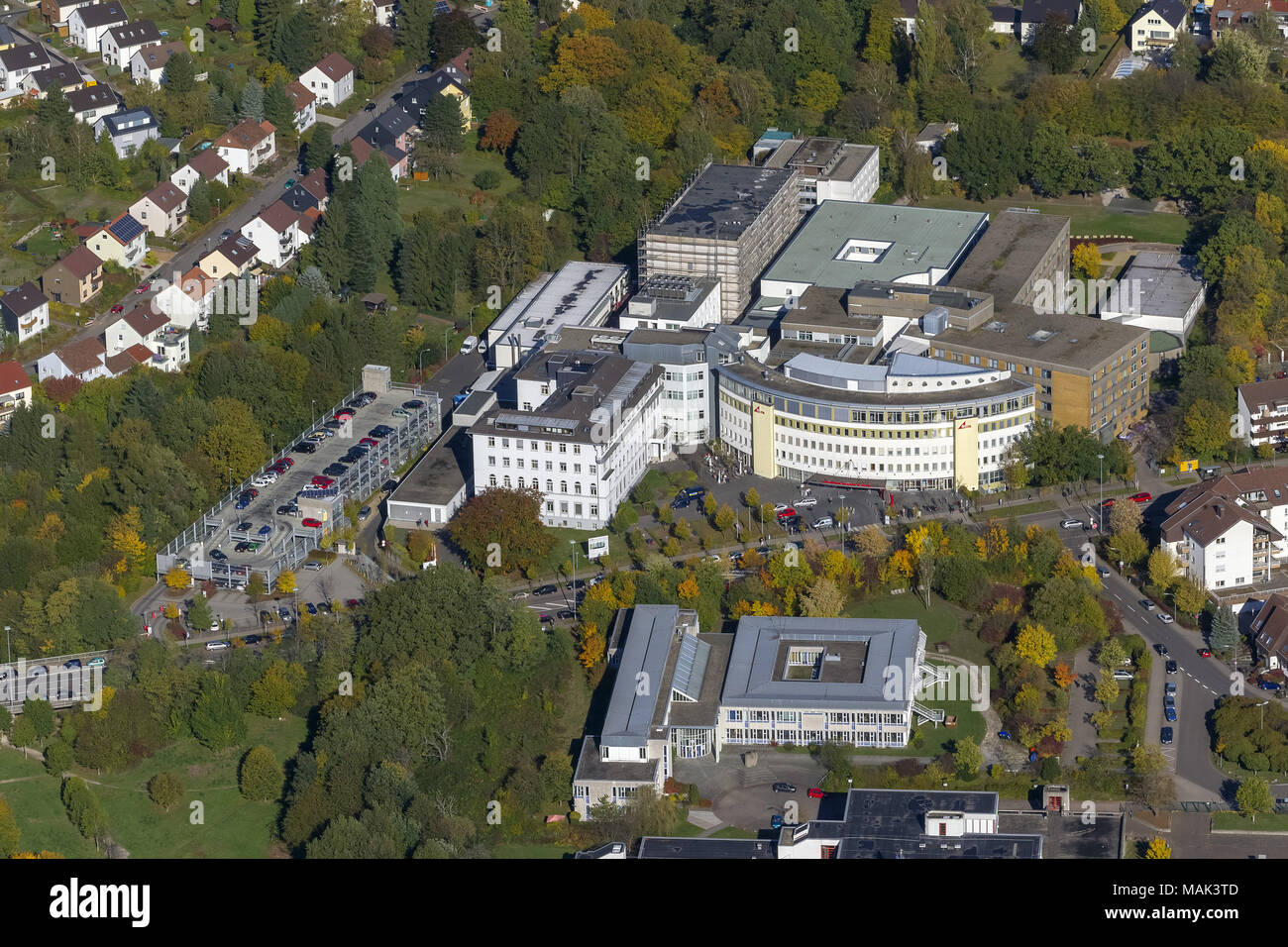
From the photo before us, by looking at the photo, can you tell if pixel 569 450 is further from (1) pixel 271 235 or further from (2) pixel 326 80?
(2) pixel 326 80

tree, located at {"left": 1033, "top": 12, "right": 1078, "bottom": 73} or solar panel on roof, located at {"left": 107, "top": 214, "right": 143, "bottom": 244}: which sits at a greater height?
tree, located at {"left": 1033, "top": 12, "right": 1078, "bottom": 73}

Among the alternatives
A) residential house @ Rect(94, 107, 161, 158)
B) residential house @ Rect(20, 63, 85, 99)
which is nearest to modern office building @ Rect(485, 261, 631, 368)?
residential house @ Rect(94, 107, 161, 158)

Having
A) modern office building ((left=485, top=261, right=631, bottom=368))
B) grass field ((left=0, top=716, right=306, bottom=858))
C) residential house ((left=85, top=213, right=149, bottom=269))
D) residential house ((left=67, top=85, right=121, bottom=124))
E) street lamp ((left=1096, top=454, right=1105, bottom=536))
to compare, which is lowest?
grass field ((left=0, top=716, right=306, bottom=858))

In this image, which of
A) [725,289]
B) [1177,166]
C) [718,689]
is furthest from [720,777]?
[1177,166]

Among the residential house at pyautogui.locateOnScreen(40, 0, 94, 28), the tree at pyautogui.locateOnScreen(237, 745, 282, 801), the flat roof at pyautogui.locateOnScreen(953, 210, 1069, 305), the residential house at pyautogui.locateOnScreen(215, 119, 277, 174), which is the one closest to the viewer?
the tree at pyautogui.locateOnScreen(237, 745, 282, 801)

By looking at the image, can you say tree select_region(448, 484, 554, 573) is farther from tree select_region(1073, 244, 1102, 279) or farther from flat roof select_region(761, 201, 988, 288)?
tree select_region(1073, 244, 1102, 279)

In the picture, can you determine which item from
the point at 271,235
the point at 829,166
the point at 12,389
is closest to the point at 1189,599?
the point at 829,166
